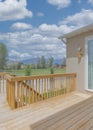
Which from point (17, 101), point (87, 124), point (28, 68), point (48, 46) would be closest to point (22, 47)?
point (48, 46)

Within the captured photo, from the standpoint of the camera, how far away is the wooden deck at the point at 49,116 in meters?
3.38

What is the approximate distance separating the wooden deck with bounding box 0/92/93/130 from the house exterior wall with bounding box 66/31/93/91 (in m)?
1.42

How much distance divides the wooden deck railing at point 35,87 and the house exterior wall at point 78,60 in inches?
11.7

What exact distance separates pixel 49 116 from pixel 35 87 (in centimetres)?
290

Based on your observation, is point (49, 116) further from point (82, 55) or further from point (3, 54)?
point (3, 54)

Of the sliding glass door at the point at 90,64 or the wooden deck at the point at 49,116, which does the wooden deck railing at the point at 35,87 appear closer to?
the wooden deck at the point at 49,116

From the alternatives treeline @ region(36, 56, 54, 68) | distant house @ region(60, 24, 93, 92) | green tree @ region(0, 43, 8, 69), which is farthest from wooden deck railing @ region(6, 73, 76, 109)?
green tree @ region(0, 43, 8, 69)

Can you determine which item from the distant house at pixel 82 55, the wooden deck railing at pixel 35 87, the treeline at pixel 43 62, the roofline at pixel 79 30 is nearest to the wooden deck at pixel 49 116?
the wooden deck railing at pixel 35 87

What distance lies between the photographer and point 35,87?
6.94m

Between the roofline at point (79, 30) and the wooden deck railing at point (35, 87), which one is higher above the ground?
the roofline at point (79, 30)

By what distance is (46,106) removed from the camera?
5887mm

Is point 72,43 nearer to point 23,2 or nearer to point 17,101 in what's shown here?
point 17,101

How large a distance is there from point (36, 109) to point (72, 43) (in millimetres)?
4069

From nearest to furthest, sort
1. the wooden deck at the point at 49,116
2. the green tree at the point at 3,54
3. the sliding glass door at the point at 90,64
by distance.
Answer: the wooden deck at the point at 49,116 < the sliding glass door at the point at 90,64 < the green tree at the point at 3,54
